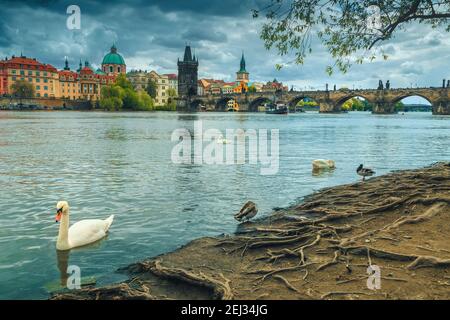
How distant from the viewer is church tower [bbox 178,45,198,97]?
607ft

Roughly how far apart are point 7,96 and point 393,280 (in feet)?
458

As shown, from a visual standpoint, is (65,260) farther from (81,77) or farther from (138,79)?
(138,79)

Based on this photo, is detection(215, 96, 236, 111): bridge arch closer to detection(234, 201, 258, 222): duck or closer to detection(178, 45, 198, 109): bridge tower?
detection(178, 45, 198, 109): bridge tower

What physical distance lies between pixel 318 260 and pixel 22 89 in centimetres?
13447

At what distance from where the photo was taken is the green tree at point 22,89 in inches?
4843

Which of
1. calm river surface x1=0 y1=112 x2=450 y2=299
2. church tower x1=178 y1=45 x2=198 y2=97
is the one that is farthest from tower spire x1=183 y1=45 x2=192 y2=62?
calm river surface x1=0 y1=112 x2=450 y2=299

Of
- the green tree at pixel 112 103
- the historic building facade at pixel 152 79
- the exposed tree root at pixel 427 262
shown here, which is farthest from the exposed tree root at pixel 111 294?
the historic building facade at pixel 152 79

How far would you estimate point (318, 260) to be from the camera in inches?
239

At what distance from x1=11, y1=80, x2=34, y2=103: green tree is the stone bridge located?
211 feet

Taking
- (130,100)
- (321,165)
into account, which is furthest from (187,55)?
(321,165)
